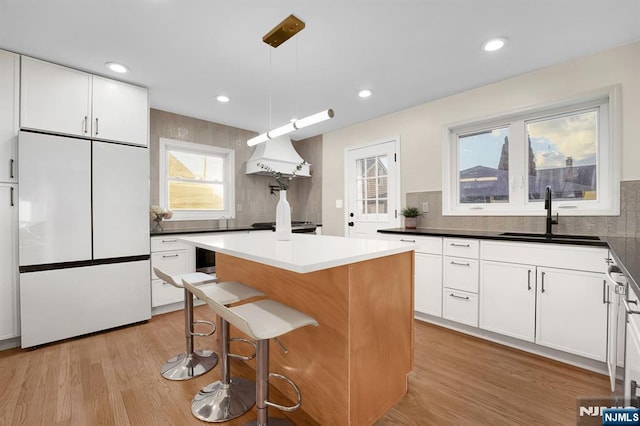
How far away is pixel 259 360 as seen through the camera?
1345 millimetres

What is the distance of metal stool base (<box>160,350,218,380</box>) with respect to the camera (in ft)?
6.56

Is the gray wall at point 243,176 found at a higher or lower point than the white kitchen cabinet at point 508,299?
higher

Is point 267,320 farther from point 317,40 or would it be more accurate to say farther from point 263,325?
point 317,40

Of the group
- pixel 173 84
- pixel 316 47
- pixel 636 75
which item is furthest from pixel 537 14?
pixel 173 84

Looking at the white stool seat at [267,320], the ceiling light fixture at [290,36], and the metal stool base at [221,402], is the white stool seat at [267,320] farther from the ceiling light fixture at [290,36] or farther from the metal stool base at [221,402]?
the ceiling light fixture at [290,36]

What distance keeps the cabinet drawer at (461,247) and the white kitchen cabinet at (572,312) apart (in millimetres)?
489

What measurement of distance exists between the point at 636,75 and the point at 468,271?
6.50 ft

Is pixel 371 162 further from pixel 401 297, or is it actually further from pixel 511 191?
pixel 401 297

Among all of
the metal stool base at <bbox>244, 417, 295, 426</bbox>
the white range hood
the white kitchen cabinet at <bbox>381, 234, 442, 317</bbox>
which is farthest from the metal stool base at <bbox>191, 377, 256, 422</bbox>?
the white range hood

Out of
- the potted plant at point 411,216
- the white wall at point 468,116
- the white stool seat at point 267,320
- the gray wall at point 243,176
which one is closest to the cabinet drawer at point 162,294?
the gray wall at point 243,176

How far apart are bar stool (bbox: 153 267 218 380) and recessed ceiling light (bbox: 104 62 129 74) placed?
6.25 ft

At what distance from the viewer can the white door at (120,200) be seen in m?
2.74

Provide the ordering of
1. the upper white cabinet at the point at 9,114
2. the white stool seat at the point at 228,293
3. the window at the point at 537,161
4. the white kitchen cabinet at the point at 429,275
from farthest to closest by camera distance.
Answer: the white kitchen cabinet at the point at 429,275
the window at the point at 537,161
the upper white cabinet at the point at 9,114
the white stool seat at the point at 228,293

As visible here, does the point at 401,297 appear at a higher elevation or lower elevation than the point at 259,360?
higher
